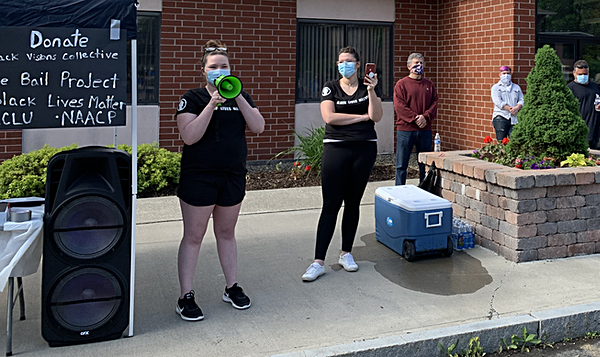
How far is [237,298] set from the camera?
4.56 metres

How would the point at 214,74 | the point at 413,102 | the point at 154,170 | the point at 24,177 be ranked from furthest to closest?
the point at 154,170
the point at 24,177
the point at 413,102
the point at 214,74

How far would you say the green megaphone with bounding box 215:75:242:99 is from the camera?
4.01 meters

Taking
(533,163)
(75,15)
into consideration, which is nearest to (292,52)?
(533,163)

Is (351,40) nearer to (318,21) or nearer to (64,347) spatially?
(318,21)

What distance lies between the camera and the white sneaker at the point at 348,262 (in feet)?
17.7

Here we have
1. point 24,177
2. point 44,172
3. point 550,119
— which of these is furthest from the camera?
Result: point 44,172

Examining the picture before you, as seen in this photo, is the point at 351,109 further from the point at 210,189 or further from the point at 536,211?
the point at 536,211

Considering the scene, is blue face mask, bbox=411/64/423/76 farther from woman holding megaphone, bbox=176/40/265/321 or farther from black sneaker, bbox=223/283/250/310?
black sneaker, bbox=223/283/250/310

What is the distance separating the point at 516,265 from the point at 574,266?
1.73ft

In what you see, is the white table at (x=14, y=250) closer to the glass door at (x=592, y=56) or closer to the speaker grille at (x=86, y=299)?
the speaker grille at (x=86, y=299)

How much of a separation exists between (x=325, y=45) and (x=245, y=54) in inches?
65.4

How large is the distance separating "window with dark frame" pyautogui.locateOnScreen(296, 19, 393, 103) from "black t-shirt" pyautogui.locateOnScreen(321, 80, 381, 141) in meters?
6.54

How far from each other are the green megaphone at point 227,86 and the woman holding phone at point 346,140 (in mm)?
1272

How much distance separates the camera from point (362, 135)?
5.13m
